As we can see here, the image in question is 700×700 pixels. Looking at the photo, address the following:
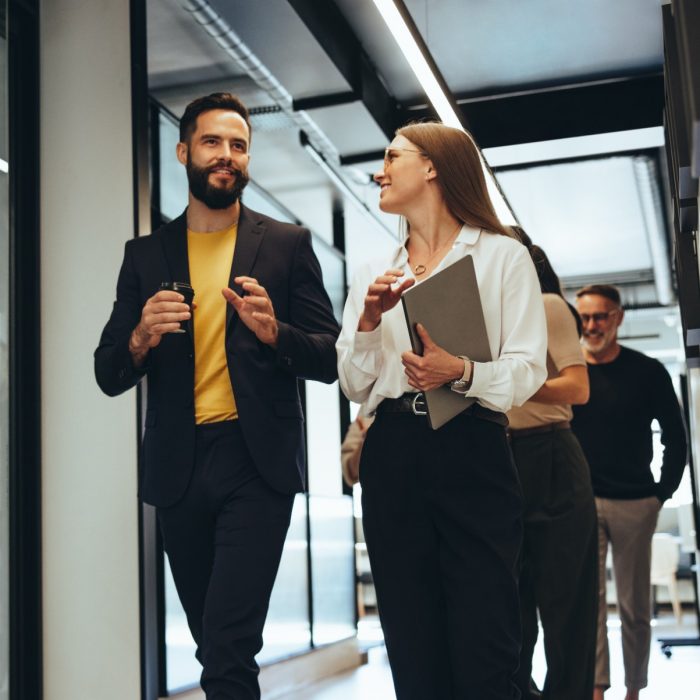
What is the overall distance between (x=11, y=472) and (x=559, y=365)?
1.82 m

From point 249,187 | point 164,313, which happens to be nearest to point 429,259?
point 164,313

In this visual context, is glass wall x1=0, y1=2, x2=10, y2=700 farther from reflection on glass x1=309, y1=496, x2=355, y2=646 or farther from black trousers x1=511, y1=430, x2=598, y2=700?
reflection on glass x1=309, y1=496, x2=355, y2=646

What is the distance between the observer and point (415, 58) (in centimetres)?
407

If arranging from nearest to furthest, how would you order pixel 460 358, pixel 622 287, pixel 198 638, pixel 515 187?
1. pixel 460 358
2. pixel 198 638
3. pixel 515 187
4. pixel 622 287

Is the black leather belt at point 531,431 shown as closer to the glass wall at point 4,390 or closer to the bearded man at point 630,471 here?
the bearded man at point 630,471

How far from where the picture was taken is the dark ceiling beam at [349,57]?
5011 millimetres

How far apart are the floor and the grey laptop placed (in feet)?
10.2

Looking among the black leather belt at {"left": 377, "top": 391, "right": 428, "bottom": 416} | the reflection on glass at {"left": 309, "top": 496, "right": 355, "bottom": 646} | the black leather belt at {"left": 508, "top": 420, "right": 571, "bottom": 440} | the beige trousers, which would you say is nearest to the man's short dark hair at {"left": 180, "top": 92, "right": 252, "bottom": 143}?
the black leather belt at {"left": 377, "top": 391, "right": 428, "bottom": 416}

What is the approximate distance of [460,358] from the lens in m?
2.03

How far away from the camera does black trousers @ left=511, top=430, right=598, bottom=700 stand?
3.08m

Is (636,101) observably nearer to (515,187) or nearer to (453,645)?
(515,187)

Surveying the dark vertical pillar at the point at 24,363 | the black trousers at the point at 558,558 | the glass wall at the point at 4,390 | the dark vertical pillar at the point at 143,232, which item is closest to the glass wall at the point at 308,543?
the dark vertical pillar at the point at 143,232

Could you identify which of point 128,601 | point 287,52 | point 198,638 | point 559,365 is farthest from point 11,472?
point 287,52

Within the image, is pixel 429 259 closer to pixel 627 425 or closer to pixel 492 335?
pixel 492 335
